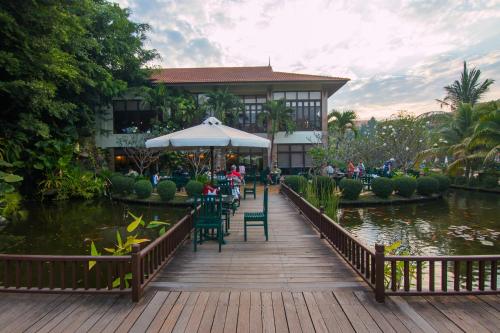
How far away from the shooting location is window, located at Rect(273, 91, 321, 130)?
79.6ft

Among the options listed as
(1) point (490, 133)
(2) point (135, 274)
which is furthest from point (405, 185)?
(2) point (135, 274)

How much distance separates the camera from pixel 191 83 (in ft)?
76.5

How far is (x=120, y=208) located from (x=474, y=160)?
1981 cm

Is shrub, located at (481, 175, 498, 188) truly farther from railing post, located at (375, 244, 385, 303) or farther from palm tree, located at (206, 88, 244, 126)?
railing post, located at (375, 244, 385, 303)

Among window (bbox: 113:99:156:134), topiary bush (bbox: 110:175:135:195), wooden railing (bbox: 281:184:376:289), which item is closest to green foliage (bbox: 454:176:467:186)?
wooden railing (bbox: 281:184:376:289)

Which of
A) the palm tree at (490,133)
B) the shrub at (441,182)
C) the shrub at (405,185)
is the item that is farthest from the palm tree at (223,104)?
the palm tree at (490,133)

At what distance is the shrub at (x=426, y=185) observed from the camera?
14.6 metres

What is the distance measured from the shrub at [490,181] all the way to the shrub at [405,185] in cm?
724

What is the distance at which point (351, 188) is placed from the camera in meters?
13.3

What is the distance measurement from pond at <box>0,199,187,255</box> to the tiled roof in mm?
12651

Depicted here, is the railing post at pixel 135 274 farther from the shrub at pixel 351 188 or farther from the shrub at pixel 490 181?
the shrub at pixel 490 181

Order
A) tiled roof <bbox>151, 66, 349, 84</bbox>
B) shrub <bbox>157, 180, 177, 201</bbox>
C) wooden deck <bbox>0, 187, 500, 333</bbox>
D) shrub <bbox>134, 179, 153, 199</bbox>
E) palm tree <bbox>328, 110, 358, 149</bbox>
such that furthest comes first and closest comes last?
palm tree <bbox>328, 110, 358, 149</bbox> < tiled roof <bbox>151, 66, 349, 84</bbox> < shrub <bbox>134, 179, 153, 199</bbox> < shrub <bbox>157, 180, 177, 201</bbox> < wooden deck <bbox>0, 187, 500, 333</bbox>

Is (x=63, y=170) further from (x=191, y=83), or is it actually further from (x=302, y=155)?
(x=302, y=155)

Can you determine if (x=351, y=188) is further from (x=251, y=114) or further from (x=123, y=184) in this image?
(x=251, y=114)
